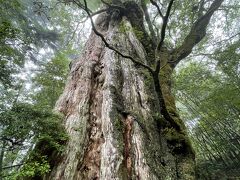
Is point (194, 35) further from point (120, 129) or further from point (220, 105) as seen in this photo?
point (120, 129)

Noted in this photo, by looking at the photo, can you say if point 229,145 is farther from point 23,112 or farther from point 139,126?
point 23,112

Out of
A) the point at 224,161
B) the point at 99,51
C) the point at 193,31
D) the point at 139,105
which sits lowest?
the point at 139,105

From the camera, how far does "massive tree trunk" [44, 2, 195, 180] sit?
2600 mm

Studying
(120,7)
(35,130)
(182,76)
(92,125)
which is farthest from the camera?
(182,76)

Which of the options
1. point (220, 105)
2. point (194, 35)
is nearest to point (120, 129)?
point (194, 35)

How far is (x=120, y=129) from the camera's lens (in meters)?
3.02

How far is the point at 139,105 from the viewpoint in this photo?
12.3 feet

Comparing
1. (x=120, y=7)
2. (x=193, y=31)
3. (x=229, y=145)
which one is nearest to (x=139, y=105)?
(x=193, y=31)

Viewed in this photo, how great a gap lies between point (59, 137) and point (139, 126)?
1.08 meters

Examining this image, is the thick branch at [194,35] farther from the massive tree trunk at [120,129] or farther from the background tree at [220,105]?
the massive tree trunk at [120,129]

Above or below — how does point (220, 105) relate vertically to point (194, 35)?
below

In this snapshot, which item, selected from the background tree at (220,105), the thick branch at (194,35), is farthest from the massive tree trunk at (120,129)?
the background tree at (220,105)

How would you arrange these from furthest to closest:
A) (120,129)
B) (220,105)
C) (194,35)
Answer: (220,105) < (194,35) < (120,129)

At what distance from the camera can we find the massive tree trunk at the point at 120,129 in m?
2.60
